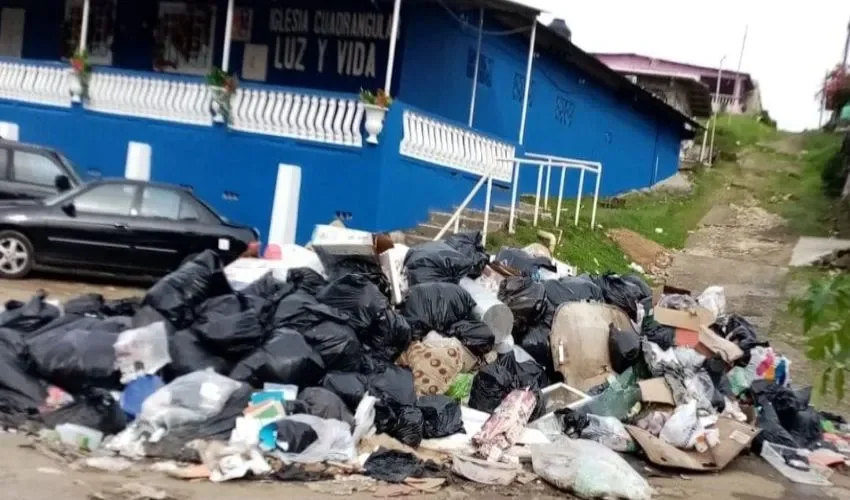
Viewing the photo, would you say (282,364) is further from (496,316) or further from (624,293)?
(624,293)

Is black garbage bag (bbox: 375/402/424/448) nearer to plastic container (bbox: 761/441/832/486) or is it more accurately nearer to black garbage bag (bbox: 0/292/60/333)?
black garbage bag (bbox: 0/292/60/333)

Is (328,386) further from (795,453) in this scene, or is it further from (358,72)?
(358,72)

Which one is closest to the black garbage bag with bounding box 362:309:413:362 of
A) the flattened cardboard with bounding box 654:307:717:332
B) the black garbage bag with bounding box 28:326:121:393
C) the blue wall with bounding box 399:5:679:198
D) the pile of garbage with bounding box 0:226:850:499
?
the pile of garbage with bounding box 0:226:850:499

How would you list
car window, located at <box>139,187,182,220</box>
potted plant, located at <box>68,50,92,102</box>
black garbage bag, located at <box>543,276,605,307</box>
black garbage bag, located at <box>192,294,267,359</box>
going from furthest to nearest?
potted plant, located at <box>68,50,92,102</box> → car window, located at <box>139,187,182,220</box> → black garbage bag, located at <box>543,276,605,307</box> → black garbage bag, located at <box>192,294,267,359</box>

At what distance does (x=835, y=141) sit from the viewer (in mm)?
35531

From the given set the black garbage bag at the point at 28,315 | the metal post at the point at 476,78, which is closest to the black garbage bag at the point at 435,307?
the black garbage bag at the point at 28,315

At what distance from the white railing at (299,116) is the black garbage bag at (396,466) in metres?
6.87

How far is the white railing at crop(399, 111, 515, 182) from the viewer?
525 inches

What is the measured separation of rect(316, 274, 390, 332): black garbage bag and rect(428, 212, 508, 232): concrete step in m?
6.02

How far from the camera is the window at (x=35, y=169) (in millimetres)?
12305

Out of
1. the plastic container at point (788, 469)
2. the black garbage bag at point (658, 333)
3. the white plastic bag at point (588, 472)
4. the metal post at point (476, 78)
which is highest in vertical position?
the metal post at point (476, 78)

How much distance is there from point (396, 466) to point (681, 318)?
4.02 metres

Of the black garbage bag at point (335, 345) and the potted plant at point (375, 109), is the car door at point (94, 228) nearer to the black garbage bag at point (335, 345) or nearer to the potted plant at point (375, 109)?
the potted plant at point (375, 109)

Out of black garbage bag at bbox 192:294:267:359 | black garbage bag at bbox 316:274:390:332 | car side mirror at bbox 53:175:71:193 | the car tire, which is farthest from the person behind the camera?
car side mirror at bbox 53:175:71:193
